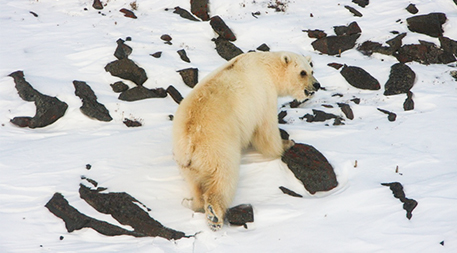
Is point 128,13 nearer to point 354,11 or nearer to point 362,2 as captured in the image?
point 354,11

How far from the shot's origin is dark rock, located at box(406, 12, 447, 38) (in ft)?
51.0

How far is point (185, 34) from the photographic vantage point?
636 inches

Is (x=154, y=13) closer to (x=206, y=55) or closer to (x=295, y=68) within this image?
(x=206, y=55)

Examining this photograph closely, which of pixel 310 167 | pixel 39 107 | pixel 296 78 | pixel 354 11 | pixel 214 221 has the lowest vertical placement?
pixel 39 107

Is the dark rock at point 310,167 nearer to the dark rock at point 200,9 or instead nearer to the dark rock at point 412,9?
the dark rock at point 200,9

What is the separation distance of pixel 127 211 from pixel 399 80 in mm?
9878

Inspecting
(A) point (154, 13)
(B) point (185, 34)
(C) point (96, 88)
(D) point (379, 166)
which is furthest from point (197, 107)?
(A) point (154, 13)

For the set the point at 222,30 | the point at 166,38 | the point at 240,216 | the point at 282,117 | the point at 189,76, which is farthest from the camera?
the point at 222,30

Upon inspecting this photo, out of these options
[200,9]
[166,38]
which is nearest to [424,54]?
[200,9]

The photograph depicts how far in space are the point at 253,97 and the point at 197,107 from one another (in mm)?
1267

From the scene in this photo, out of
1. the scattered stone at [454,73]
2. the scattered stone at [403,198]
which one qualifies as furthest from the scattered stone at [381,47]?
the scattered stone at [403,198]

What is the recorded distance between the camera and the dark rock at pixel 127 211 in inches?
234

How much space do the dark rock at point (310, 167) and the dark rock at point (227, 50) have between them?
25.5 ft

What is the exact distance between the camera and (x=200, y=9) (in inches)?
711
